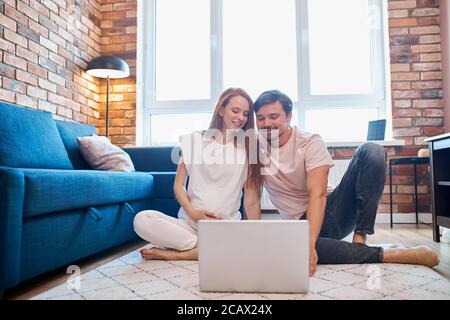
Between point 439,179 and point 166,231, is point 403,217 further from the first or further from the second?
point 166,231

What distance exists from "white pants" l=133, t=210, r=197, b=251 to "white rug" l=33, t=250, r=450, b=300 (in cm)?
9

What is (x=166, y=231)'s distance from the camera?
1.47 meters

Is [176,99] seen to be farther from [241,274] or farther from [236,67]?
[241,274]

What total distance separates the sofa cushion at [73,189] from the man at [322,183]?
73cm

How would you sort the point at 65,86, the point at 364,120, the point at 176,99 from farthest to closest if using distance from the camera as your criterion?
the point at 176,99
the point at 364,120
the point at 65,86

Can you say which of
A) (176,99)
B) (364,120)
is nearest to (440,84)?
(364,120)

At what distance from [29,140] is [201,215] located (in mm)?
948

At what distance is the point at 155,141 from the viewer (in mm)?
3412

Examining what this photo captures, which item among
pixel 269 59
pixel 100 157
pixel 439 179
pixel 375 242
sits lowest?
pixel 375 242

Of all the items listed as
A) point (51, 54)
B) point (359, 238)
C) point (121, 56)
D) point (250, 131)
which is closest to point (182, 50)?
point (121, 56)

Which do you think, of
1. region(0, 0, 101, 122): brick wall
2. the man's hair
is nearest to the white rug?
the man's hair

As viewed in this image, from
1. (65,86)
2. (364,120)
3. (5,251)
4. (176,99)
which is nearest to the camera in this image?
(5,251)
